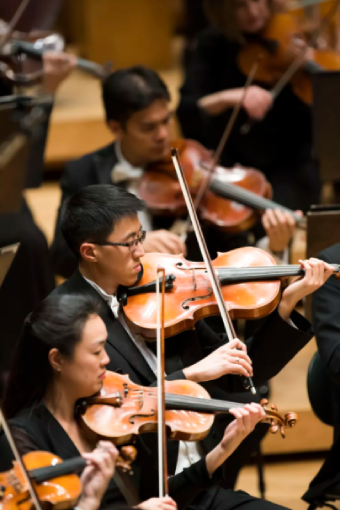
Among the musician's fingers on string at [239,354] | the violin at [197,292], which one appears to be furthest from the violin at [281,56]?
the musician's fingers on string at [239,354]

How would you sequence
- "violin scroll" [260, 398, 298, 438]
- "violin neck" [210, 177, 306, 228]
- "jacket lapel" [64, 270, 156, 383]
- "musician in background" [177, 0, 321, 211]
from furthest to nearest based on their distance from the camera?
"musician in background" [177, 0, 321, 211]
"violin neck" [210, 177, 306, 228]
"jacket lapel" [64, 270, 156, 383]
"violin scroll" [260, 398, 298, 438]

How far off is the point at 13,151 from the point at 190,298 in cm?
84

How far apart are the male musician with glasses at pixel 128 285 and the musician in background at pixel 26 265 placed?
825mm

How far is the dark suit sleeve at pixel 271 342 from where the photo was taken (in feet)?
4.96

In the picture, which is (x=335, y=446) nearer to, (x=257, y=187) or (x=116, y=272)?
(x=116, y=272)

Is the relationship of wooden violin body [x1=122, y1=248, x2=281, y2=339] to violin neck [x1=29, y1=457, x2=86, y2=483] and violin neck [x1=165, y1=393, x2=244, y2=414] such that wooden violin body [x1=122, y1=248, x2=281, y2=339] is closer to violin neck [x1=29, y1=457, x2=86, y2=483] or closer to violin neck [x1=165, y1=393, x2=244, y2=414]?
violin neck [x1=165, y1=393, x2=244, y2=414]

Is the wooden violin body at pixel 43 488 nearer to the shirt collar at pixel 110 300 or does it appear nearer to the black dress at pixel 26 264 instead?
the shirt collar at pixel 110 300

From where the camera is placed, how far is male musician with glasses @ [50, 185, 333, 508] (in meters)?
1.45

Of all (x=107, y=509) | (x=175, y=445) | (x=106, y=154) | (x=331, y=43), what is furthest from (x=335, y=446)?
(x=331, y=43)

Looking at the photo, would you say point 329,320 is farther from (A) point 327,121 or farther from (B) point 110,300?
(A) point 327,121

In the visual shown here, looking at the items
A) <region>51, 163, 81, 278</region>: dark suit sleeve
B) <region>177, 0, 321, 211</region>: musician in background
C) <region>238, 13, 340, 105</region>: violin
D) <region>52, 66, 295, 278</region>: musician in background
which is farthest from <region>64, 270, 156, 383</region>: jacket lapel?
<region>238, 13, 340, 105</region>: violin

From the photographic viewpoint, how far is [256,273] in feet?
4.98

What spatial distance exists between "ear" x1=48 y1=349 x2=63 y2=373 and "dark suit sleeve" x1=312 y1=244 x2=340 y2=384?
0.62 metres

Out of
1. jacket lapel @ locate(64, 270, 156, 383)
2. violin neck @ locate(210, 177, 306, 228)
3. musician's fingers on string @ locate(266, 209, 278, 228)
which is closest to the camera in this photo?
jacket lapel @ locate(64, 270, 156, 383)
